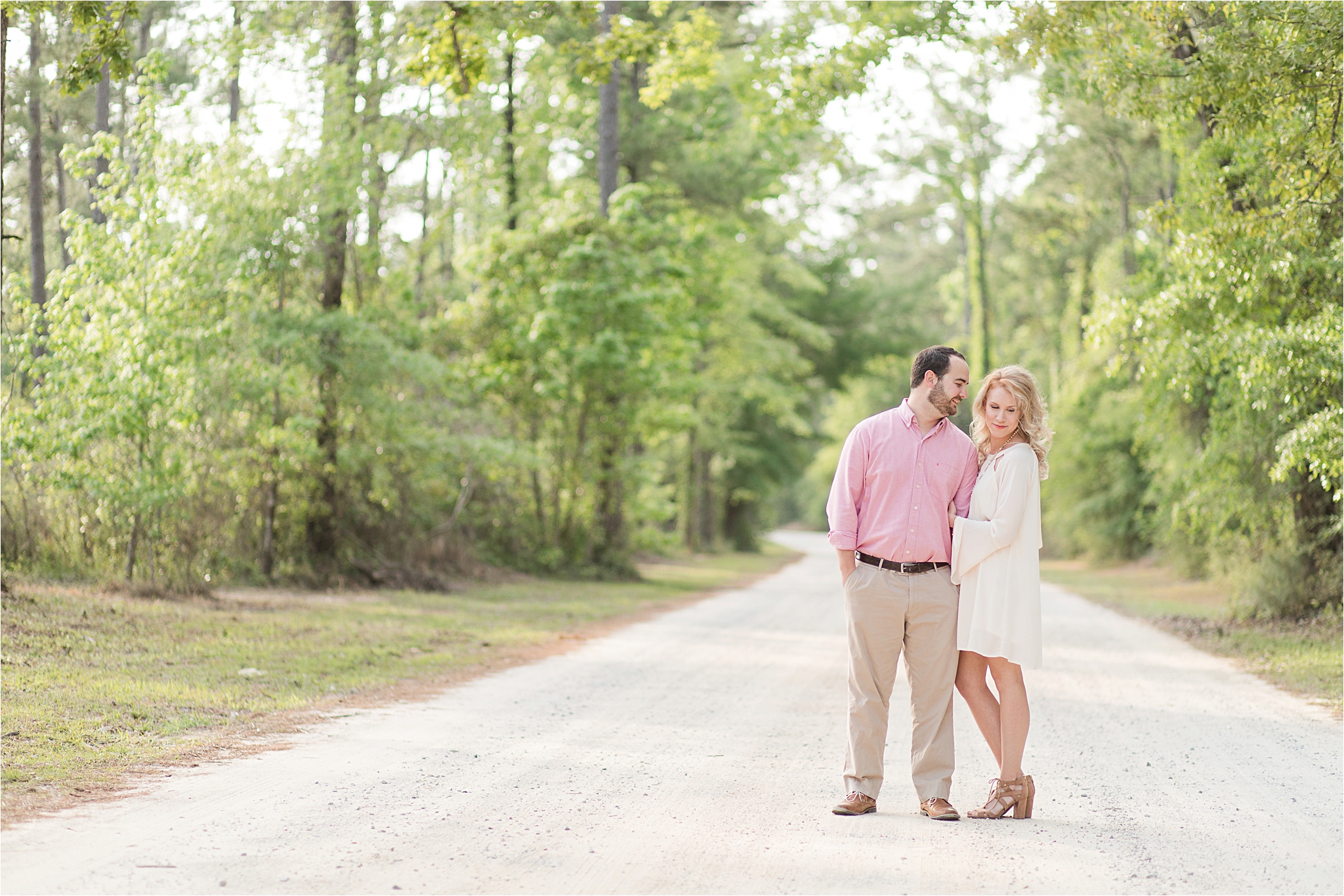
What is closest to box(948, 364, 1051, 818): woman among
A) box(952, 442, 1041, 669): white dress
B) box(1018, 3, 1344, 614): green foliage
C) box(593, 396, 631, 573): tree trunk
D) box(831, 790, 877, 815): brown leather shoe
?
box(952, 442, 1041, 669): white dress

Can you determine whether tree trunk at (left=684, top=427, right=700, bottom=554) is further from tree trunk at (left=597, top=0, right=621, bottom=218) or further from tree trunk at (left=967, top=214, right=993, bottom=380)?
tree trunk at (left=597, top=0, right=621, bottom=218)

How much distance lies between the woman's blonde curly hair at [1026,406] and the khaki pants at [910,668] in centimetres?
74

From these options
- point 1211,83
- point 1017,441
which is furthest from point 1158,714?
point 1211,83

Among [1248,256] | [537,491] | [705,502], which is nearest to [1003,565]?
[1248,256]

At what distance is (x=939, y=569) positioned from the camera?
539 centimetres

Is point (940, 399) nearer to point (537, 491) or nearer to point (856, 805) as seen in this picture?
point (856, 805)

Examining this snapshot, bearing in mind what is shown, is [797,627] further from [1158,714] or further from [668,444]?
[668,444]

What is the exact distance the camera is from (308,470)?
1705 centimetres

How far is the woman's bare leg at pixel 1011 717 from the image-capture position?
5359 mm

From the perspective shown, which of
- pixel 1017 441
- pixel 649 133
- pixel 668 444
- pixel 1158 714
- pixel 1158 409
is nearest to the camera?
pixel 1017 441

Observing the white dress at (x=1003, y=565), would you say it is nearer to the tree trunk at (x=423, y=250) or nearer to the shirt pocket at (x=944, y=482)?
the shirt pocket at (x=944, y=482)

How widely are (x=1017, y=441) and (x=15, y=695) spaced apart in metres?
6.36

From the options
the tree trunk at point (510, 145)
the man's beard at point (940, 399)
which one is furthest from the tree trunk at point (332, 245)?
the man's beard at point (940, 399)

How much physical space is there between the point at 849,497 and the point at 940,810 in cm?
148
